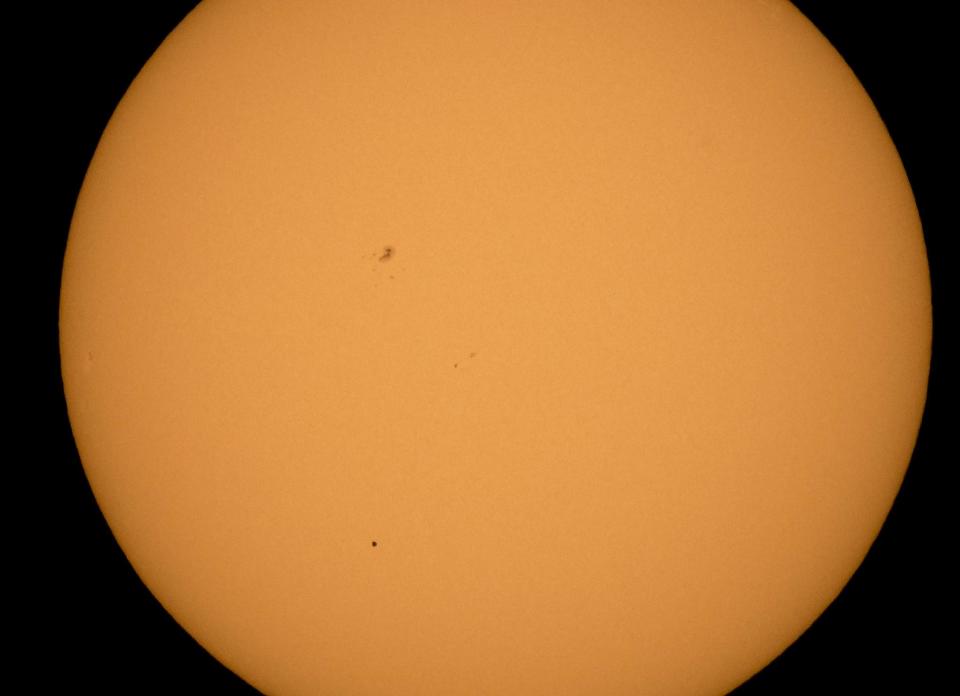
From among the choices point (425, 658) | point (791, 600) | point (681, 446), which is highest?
point (681, 446)

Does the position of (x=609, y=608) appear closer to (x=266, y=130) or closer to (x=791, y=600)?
(x=791, y=600)

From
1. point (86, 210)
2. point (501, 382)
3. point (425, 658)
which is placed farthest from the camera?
point (86, 210)

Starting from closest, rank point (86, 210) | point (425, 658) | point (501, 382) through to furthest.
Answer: point (501, 382), point (425, 658), point (86, 210)

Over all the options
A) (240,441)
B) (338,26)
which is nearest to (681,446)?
(240,441)

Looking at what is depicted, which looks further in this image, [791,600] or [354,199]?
[791,600]

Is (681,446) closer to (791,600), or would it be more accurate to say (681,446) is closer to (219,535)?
(791,600)

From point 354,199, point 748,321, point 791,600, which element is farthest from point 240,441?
point 791,600

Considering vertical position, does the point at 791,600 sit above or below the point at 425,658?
below
